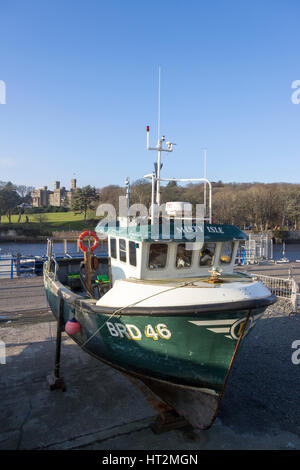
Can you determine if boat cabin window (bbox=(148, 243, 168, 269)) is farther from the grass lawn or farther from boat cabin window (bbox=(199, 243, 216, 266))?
the grass lawn

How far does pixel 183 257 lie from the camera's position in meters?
6.70

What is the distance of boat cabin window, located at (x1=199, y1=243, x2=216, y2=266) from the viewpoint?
689 centimetres

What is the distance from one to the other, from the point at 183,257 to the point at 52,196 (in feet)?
475

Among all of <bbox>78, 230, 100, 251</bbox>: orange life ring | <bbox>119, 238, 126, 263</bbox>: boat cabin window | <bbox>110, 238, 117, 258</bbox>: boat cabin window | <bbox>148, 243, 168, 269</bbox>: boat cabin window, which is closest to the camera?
<bbox>148, 243, 168, 269</bbox>: boat cabin window

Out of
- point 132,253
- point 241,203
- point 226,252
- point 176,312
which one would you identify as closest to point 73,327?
point 132,253

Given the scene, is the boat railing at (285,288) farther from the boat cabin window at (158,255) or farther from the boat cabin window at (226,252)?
the boat cabin window at (158,255)

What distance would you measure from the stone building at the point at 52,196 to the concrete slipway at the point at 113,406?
117420 mm

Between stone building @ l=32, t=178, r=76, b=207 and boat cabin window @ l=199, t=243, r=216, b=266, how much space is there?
119m

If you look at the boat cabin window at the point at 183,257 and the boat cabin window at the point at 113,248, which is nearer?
the boat cabin window at the point at 183,257

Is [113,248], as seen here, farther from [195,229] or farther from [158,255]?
[195,229]

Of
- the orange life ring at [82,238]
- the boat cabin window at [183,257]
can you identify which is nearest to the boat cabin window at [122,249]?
the boat cabin window at [183,257]

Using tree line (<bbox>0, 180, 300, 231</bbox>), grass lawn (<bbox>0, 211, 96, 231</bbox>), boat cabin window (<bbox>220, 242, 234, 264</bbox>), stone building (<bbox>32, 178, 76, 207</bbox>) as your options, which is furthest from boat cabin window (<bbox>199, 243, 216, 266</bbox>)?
stone building (<bbox>32, 178, 76, 207</bbox>)

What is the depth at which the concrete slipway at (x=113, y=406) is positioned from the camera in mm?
5039
